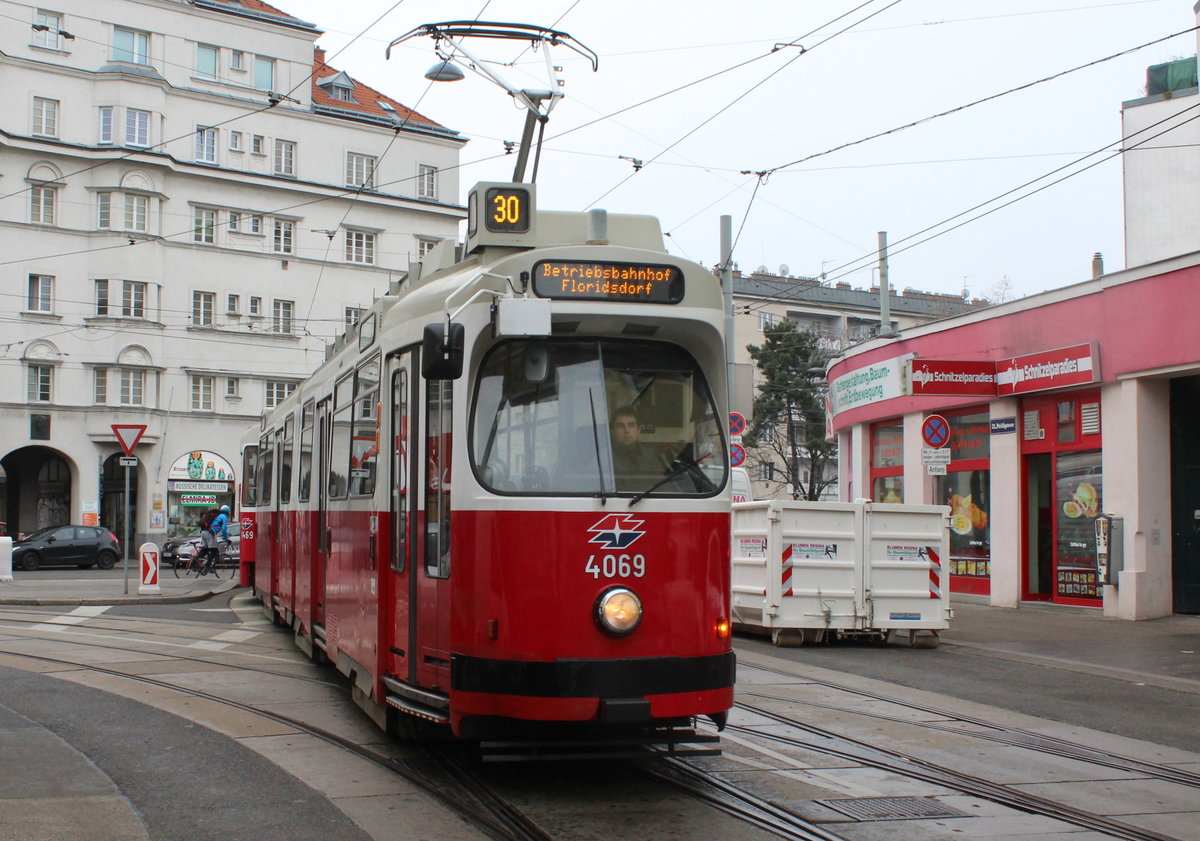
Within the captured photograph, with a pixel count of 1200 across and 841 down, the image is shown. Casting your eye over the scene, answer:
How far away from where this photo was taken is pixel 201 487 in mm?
49188

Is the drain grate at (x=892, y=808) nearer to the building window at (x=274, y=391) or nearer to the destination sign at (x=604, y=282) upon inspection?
the destination sign at (x=604, y=282)

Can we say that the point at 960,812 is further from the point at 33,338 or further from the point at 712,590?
the point at 33,338

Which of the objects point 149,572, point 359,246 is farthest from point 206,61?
point 149,572

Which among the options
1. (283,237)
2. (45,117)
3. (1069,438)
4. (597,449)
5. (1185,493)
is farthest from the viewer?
(283,237)

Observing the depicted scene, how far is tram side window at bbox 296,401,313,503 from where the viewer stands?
12.6 m

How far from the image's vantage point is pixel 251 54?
49531 millimetres

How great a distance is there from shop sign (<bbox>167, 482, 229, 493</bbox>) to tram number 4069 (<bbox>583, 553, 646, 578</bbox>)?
44.7m

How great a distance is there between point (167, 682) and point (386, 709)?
4.38 meters

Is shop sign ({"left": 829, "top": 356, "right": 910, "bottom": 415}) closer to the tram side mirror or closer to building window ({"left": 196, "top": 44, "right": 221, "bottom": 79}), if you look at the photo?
the tram side mirror

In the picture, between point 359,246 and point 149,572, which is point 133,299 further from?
point 149,572

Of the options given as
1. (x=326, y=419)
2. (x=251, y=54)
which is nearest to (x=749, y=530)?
(x=326, y=419)

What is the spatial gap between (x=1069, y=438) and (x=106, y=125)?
37132 mm

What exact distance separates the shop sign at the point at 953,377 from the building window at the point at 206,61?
3530 cm

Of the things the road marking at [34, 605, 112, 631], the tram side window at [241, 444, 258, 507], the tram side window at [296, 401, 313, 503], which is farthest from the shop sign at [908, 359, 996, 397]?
the road marking at [34, 605, 112, 631]
